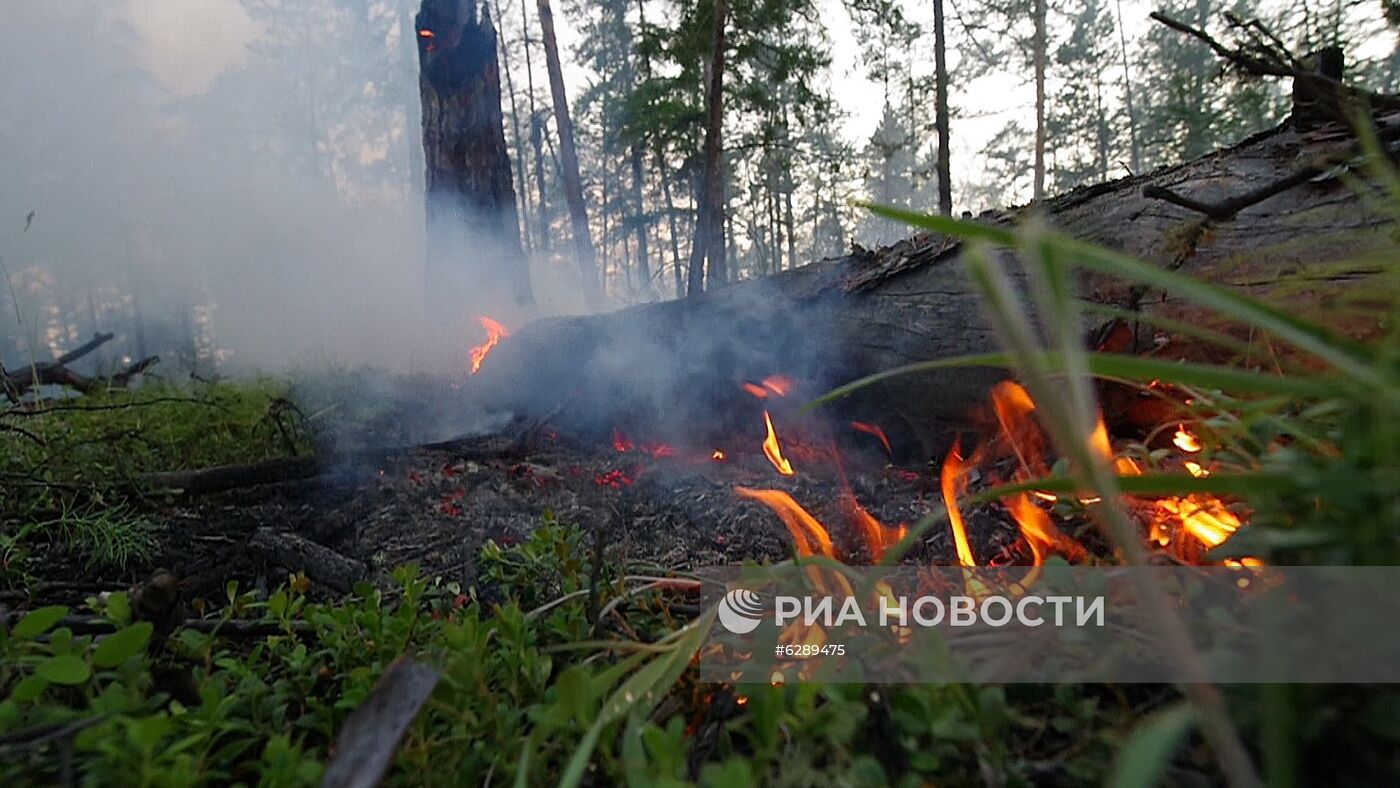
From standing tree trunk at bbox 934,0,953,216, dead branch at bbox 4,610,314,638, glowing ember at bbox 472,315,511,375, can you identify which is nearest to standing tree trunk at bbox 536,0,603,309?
glowing ember at bbox 472,315,511,375

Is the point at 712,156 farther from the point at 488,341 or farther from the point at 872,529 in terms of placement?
the point at 872,529

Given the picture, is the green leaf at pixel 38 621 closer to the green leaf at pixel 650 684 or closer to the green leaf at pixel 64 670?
the green leaf at pixel 64 670

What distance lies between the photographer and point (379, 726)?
2.39 ft

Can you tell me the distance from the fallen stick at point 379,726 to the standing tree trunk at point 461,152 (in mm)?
7963

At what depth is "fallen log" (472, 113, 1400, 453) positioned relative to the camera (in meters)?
1.83

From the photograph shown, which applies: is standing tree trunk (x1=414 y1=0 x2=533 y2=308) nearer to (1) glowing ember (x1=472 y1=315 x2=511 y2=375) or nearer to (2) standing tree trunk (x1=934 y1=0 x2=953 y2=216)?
(1) glowing ember (x1=472 y1=315 x2=511 y2=375)

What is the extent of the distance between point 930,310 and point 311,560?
294cm

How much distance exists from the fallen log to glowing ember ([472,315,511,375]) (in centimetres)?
21

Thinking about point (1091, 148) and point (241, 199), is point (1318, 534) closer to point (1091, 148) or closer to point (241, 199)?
point (241, 199)

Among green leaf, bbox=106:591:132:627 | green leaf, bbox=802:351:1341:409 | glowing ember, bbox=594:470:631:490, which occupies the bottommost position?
glowing ember, bbox=594:470:631:490

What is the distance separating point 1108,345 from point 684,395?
2745 millimetres

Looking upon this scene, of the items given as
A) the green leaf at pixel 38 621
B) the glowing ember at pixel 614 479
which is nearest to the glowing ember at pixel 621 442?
the glowing ember at pixel 614 479

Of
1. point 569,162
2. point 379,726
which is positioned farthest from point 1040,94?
point 379,726

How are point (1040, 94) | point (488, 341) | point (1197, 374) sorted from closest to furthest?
point (1197, 374) < point (488, 341) < point (1040, 94)
